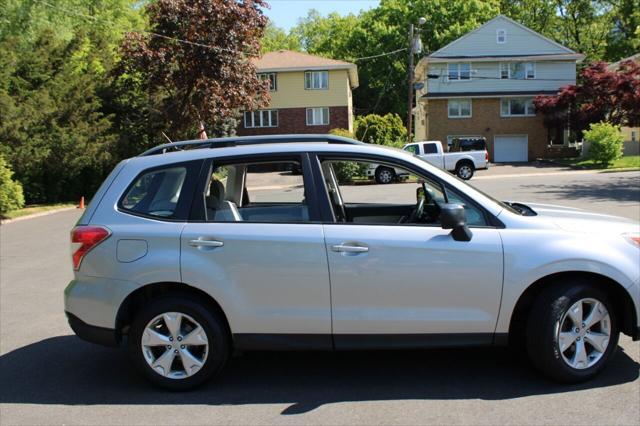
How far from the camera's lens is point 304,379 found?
15.6ft

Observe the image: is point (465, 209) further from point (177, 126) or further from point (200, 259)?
point (177, 126)

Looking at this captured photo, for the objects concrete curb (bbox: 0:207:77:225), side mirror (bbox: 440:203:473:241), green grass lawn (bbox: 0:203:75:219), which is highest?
side mirror (bbox: 440:203:473:241)

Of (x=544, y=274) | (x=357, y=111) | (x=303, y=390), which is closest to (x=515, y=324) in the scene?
(x=544, y=274)

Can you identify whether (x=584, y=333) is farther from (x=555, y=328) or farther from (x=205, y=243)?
(x=205, y=243)

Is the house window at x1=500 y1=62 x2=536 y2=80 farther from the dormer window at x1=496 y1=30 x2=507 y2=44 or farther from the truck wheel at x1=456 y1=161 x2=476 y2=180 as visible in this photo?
the truck wheel at x1=456 y1=161 x2=476 y2=180

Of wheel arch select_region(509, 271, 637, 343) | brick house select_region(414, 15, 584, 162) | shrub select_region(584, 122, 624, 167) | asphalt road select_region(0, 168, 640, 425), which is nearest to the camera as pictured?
asphalt road select_region(0, 168, 640, 425)

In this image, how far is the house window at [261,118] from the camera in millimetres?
45219

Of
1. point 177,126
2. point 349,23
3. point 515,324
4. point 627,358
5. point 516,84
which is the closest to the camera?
point 515,324

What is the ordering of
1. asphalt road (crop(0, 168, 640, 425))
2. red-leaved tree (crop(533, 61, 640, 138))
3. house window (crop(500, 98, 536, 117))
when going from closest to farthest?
asphalt road (crop(0, 168, 640, 425))
red-leaved tree (crop(533, 61, 640, 138))
house window (crop(500, 98, 536, 117))

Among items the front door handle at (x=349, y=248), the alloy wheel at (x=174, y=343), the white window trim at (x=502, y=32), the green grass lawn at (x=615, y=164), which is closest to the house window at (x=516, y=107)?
the white window trim at (x=502, y=32)

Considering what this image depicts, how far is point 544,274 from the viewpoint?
4270mm

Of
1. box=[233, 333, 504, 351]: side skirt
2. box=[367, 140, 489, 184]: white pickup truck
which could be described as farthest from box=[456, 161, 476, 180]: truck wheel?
box=[233, 333, 504, 351]: side skirt

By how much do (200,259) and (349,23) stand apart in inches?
2767

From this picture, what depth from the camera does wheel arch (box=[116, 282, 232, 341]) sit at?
14.7 ft
